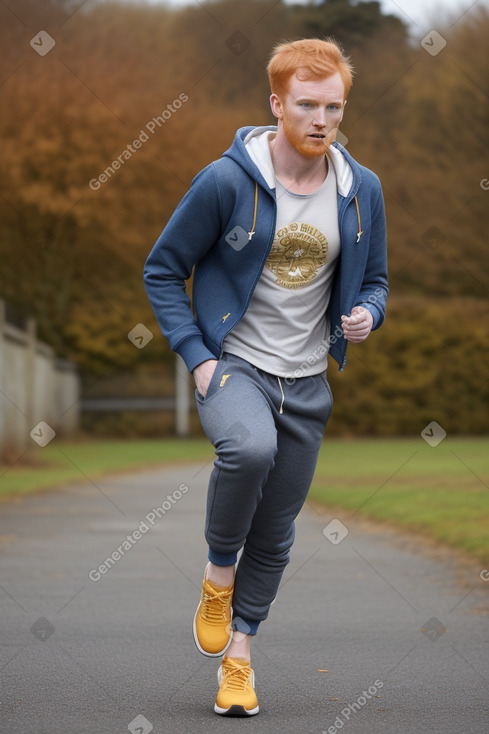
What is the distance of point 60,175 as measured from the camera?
947 inches

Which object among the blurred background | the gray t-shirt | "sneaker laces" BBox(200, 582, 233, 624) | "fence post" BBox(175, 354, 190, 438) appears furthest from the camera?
"fence post" BBox(175, 354, 190, 438)

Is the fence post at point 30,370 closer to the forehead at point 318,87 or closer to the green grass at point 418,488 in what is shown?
the green grass at point 418,488

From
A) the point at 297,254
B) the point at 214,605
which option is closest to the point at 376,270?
the point at 297,254

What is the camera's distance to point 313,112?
11.8 feet

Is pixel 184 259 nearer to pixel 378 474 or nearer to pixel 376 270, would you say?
pixel 376 270

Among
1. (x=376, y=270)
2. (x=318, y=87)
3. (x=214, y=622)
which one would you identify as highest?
(x=318, y=87)

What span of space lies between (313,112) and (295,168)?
22cm

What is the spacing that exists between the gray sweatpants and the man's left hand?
261 mm

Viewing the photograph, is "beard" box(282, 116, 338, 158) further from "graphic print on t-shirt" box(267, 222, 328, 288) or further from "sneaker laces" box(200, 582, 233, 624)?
"sneaker laces" box(200, 582, 233, 624)

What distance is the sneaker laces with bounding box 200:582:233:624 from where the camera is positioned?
3.81m

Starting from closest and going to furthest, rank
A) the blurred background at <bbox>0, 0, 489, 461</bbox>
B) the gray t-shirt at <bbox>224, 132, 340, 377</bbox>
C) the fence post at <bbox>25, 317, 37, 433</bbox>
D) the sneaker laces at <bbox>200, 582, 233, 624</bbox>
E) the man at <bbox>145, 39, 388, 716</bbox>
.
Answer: the man at <bbox>145, 39, 388, 716</bbox>, the gray t-shirt at <bbox>224, 132, 340, 377</bbox>, the sneaker laces at <bbox>200, 582, 233, 624</bbox>, the fence post at <bbox>25, 317, 37, 433</bbox>, the blurred background at <bbox>0, 0, 489, 461</bbox>

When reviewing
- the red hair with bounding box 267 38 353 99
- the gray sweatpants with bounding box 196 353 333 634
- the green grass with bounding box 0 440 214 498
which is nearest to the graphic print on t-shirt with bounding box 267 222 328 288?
the gray sweatpants with bounding box 196 353 333 634

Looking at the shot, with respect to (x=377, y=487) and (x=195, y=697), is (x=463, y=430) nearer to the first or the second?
(x=377, y=487)

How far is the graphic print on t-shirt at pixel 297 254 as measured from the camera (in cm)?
368
